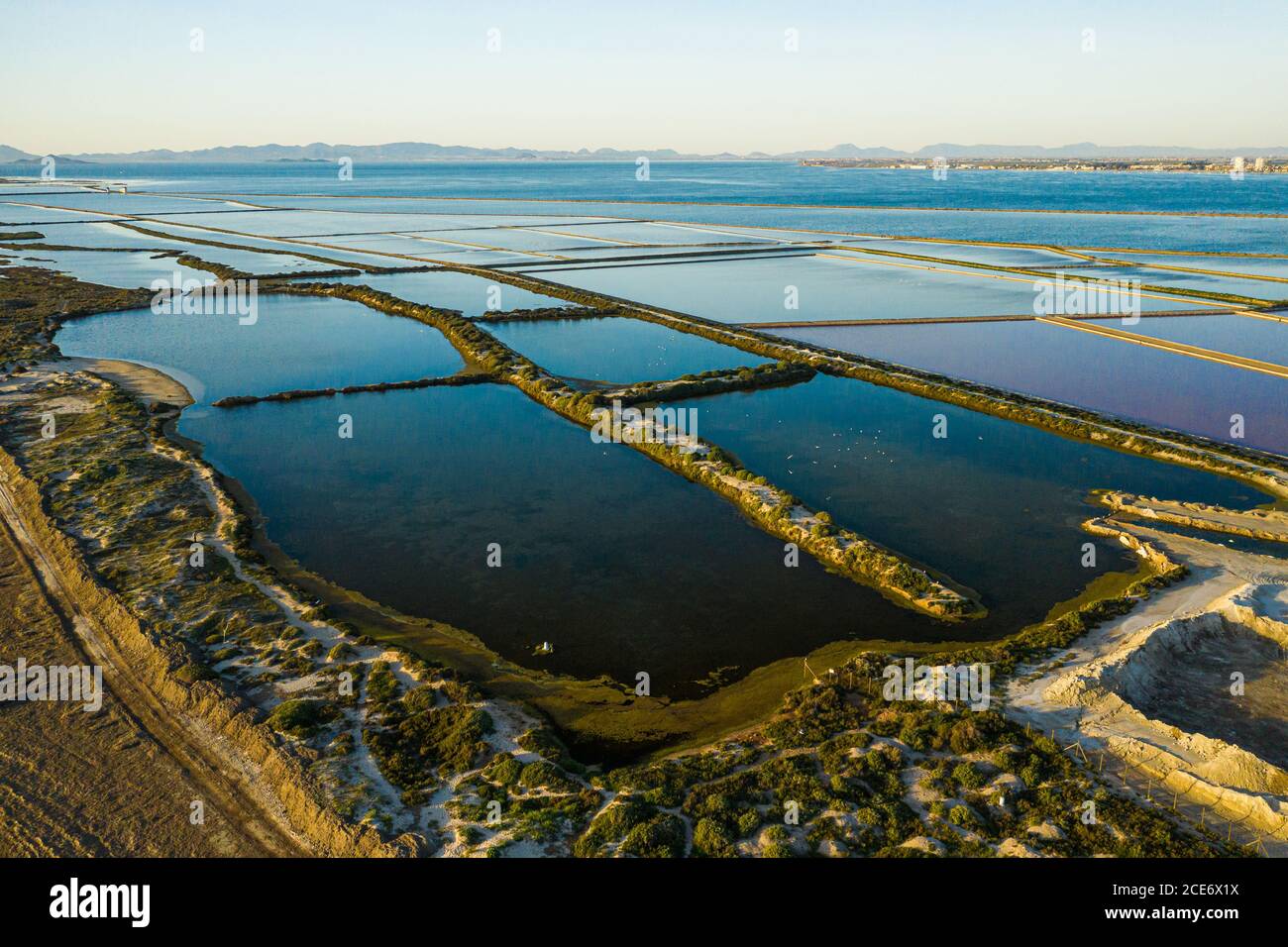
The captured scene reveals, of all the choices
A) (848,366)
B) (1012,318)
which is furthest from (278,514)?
(1012,318)

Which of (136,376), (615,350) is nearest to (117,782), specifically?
(136,376)

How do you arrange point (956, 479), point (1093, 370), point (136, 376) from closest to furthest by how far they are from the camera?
point (956, 479) < point (136, 376) < point (1093, 370)

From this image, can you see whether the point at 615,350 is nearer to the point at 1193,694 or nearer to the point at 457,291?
the point at 457,291

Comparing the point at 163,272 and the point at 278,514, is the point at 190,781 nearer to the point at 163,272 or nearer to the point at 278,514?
the point at 278,514

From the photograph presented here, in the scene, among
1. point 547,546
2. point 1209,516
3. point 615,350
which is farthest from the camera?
point 615,350

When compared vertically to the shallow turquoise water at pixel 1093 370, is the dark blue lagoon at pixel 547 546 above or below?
below

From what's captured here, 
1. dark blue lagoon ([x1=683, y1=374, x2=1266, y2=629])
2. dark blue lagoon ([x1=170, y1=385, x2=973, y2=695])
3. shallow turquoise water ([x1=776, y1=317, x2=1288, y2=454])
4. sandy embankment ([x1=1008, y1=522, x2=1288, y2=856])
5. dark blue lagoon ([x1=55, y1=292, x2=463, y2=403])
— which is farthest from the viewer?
dark blue lagoon ([x1=55, y1=292, x2=463, y2=403])

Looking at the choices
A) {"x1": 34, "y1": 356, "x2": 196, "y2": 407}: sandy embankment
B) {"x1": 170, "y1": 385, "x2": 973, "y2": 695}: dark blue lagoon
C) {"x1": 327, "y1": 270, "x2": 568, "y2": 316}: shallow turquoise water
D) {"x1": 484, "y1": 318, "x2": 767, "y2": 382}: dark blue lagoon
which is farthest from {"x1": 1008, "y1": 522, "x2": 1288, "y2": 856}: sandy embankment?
{"x1": 327, "y1": 270, "x2": 568, "y2": 316}: shallow turquoise water

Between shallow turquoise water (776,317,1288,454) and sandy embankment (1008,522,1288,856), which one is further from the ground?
shallow turquoise water (776,317,1288,454)

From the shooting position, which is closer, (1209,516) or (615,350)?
(1209,516)

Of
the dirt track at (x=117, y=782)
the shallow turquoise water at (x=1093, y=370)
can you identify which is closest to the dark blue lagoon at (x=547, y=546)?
the dirt track at (x=117, y=782)

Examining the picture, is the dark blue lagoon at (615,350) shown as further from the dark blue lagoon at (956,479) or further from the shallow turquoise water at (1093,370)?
the shallow turquoise water at (1093,370)

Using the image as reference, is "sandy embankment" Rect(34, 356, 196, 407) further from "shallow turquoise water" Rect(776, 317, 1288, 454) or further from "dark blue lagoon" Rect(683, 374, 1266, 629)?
"shallow turquoise water" Rect(776, 317, 1288, 454)

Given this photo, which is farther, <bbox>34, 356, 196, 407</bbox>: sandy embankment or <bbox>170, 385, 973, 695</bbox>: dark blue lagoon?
<bbox>34, 356, 196, 407</bbox>: sandy embankment
